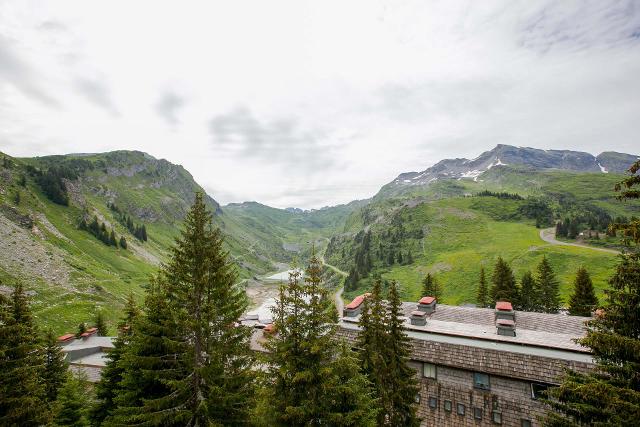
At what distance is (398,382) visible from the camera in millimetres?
21188

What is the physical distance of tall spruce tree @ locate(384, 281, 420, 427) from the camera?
69.2 feet

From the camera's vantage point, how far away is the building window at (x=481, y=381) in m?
24.9

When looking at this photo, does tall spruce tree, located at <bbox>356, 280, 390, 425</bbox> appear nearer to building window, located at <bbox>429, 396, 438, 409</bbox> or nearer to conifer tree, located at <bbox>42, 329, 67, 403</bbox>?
building window, located at <bbox>429, 396, 438, 409</bbox>

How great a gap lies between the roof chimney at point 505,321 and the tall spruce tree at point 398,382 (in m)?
11.0

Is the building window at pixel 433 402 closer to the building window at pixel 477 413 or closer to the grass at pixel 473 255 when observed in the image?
the building window at pixel 477 413

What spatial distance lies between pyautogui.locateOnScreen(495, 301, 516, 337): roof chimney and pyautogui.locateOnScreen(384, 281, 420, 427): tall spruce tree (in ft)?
36.2

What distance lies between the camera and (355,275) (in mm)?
139500

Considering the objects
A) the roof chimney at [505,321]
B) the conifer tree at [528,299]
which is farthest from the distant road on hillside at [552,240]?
the roof chimney at [505,321]

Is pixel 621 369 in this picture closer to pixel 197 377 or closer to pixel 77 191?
pixel 197 377

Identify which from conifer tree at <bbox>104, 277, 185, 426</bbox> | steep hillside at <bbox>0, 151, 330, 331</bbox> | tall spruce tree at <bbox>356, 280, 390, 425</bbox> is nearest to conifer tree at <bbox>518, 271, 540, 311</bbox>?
tall spruce tree at <bbox>356, 280, 390, 425</bbox>

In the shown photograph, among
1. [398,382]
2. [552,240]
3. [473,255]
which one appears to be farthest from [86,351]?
[552,240]

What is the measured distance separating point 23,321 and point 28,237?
334 ft

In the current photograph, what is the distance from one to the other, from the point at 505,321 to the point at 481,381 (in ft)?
20.1

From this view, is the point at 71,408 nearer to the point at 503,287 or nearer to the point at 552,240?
the point at 503,287
